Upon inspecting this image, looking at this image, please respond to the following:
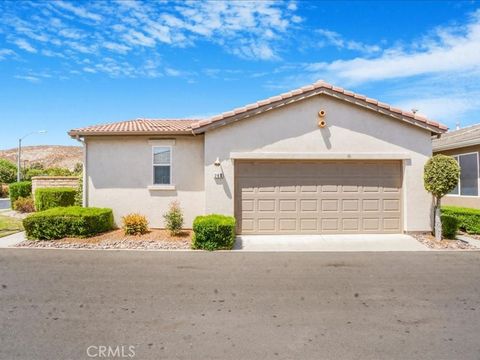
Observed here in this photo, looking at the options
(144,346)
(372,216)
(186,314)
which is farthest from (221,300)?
(372,216)

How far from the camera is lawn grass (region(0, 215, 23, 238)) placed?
12298 millimetres

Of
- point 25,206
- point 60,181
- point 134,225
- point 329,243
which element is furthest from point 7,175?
point 329,243

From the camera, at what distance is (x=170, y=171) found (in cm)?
1241

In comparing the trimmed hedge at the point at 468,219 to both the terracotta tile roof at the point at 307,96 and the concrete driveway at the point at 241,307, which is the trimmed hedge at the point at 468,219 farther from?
the concrete driveway at the point at 241,307

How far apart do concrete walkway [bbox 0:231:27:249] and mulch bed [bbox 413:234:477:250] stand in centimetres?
1303

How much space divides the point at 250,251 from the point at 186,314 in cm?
458

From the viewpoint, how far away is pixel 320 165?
11617mm

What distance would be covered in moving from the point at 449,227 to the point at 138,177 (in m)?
11.1

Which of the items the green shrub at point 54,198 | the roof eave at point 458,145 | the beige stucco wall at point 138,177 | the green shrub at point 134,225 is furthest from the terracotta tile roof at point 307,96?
the green shrub at point 54,198

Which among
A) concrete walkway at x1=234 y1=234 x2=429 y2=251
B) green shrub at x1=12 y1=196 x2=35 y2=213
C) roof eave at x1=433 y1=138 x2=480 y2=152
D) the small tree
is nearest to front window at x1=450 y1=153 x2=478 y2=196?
roof eave at x1=433 y1=138 x2=480 y2=152

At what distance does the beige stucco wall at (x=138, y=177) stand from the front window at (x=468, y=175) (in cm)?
1121

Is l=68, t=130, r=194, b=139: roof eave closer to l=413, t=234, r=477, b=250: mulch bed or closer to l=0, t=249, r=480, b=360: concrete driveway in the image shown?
l=0, t=249, r=480, b=360: concrete driveway

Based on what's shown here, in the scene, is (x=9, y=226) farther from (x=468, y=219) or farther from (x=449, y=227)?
(x=468, y=219)

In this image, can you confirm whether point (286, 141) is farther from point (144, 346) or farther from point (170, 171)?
point (144, 346)
